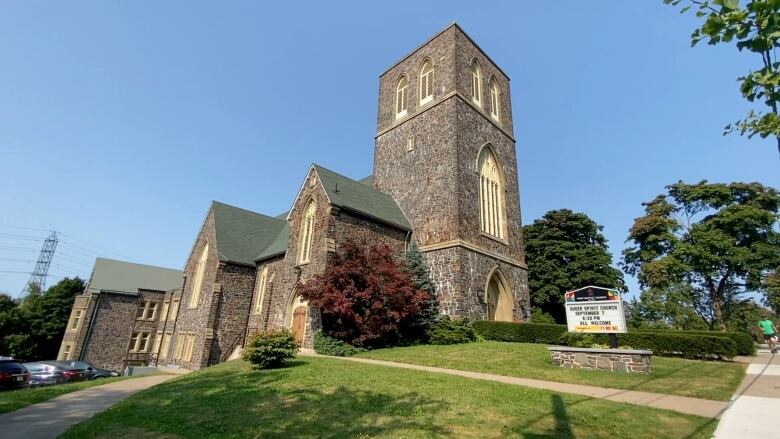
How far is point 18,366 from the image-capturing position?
53.2 feet

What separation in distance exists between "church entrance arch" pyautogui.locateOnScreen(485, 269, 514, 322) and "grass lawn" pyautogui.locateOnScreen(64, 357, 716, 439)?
42.7ft

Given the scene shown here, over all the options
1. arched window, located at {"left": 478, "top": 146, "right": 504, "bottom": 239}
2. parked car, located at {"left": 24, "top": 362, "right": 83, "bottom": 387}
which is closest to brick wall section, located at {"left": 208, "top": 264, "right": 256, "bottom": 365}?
parked car, located at {"left": 24, "top": 362, "right": 83, "bottom": 387}

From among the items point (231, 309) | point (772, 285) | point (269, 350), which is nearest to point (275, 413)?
point (269, 350)

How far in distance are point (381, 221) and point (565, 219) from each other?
23313mm

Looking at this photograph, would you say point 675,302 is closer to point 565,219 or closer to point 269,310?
point 565,219

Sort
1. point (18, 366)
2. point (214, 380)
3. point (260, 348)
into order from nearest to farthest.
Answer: point (214, 380), point (260, 348), point (18, 366)

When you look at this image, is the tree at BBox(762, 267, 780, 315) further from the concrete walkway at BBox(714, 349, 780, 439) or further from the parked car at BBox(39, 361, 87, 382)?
the parked car at BBox(39, 361, 87, 382)

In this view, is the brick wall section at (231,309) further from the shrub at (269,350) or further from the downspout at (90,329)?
the downspout at (90,329)

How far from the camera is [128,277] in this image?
39.2 meters

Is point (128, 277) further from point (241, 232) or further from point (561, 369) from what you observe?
point (561, 369)

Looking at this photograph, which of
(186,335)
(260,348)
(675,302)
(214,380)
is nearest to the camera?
(214,380)

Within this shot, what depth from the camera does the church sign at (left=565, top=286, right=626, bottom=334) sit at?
39.8ft

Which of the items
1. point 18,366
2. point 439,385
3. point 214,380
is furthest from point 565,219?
point 18,366

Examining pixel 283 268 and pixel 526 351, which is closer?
pixel 526 351
